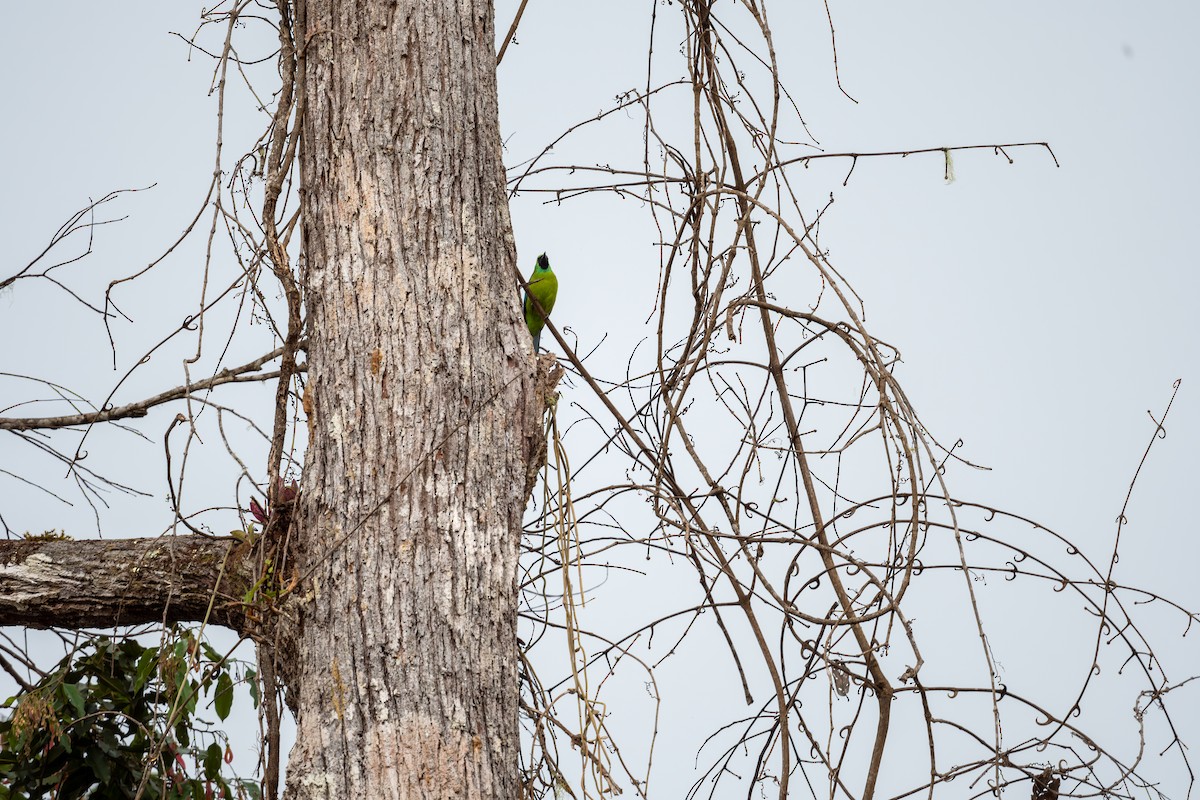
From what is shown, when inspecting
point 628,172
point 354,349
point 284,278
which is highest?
point 628,172

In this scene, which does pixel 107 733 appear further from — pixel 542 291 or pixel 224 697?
pixel 542 291

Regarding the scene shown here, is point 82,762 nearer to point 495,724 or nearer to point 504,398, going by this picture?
point 495,724

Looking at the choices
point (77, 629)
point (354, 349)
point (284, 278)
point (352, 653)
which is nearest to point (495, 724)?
point (352, 653)

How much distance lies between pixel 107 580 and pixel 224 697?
437 mm

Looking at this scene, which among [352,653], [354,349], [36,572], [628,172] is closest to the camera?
[352,653]

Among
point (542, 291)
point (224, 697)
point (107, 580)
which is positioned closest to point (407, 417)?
point (107, 580)

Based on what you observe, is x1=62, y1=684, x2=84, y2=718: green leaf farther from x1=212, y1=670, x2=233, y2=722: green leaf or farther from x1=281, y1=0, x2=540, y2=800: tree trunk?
x1=281, y1=0, x2=540, y2=800: tree trunk

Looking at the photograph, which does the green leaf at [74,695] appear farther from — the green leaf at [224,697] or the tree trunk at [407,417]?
the tree trunk at [407,417]

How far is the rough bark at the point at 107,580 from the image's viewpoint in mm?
2312

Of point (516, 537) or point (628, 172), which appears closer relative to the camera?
point (516, 537)

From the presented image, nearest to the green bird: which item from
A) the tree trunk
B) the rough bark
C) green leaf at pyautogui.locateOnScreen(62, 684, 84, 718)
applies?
the tree trunk

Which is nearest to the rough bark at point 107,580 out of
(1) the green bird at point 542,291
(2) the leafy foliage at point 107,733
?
Result: (2) the leafy foliage at point 107,733

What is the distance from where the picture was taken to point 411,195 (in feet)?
6.66

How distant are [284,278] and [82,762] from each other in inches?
51.4
